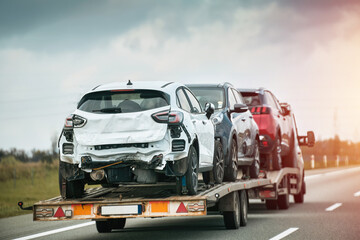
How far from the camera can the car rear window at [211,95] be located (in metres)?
13.8

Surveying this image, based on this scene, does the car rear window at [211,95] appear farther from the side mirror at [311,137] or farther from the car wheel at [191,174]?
the side mirror at [311,137]

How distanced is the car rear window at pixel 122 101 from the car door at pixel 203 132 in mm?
777

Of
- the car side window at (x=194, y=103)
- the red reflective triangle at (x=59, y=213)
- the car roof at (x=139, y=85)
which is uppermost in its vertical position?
the car roof at (x=139, y=85)

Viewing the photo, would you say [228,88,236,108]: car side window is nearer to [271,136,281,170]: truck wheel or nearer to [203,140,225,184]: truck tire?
Result: [203,140,225,184]: truck tire

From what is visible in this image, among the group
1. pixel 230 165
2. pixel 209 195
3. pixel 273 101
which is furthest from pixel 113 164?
pixel 273 101

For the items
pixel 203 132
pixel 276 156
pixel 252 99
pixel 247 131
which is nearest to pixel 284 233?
pixel 203 132

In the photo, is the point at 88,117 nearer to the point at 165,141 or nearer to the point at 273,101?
the point at 165,141

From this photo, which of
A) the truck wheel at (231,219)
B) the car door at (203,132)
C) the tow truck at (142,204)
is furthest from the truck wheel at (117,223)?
the car door at (203,132)

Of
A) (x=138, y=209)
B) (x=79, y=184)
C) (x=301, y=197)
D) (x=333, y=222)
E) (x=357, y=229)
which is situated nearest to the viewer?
(x=138, y=209)

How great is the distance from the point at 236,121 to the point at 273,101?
4.61 meters

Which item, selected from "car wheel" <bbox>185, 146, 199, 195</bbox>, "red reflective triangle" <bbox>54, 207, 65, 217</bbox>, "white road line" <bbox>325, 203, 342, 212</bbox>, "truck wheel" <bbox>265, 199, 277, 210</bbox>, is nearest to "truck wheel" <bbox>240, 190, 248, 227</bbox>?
"car wheel" <bbox>185, 146, 199, 195</bbox>

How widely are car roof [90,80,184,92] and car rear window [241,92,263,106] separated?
21.3 feet

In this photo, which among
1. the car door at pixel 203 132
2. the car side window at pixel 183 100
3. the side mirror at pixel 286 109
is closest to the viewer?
the car side window at pixel 183 100

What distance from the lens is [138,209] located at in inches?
380
